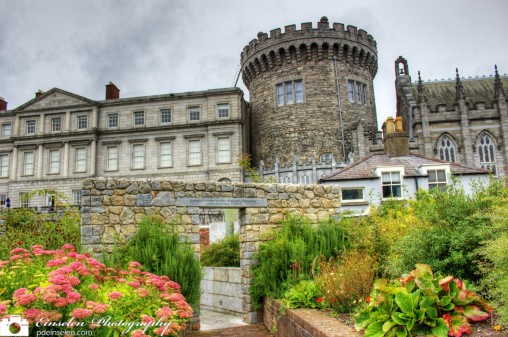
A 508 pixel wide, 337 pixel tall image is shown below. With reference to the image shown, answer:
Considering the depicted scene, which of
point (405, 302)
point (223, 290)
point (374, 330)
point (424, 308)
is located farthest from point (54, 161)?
point (424, 308)

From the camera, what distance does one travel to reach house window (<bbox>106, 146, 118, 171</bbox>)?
33.6 meters

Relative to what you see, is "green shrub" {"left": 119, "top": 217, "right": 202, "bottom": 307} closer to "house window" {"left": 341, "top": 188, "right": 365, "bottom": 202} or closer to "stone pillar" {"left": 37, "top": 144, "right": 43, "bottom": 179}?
"house window" {"left": 341, "top": 188, "right": 365, "bottom": 202}

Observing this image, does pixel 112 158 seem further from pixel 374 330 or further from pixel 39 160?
pixel 374 330

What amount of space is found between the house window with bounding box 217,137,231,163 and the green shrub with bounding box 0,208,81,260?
2003 cm

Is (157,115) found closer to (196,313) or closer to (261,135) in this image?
(261,135)

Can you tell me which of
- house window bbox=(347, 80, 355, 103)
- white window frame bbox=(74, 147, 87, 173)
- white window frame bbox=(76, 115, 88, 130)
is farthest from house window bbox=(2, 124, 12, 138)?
house window bbox=(347, 80, 355, 103)

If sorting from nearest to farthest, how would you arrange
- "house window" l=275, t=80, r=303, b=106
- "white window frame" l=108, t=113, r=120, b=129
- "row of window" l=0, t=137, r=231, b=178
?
"row of window" l=0, t=137, r=231, b=178
"house window" l=275, t=80, r=303, b=106
"white window frame" l=108, t=113, r=120, b=129

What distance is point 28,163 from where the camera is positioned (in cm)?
3484

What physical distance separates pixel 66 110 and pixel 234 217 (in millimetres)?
23720

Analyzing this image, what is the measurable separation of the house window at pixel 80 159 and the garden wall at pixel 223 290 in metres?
24.3

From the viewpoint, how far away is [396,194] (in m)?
17.5

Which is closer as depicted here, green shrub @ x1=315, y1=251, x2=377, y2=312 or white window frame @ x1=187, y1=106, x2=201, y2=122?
green shrub @ x1=315, y1=251, x2=377, y2=312

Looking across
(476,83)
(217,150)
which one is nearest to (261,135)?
(217,150)

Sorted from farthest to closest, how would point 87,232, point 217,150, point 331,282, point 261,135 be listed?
point 261,135 < point 217,150 < point 87,232 < point 331,282
